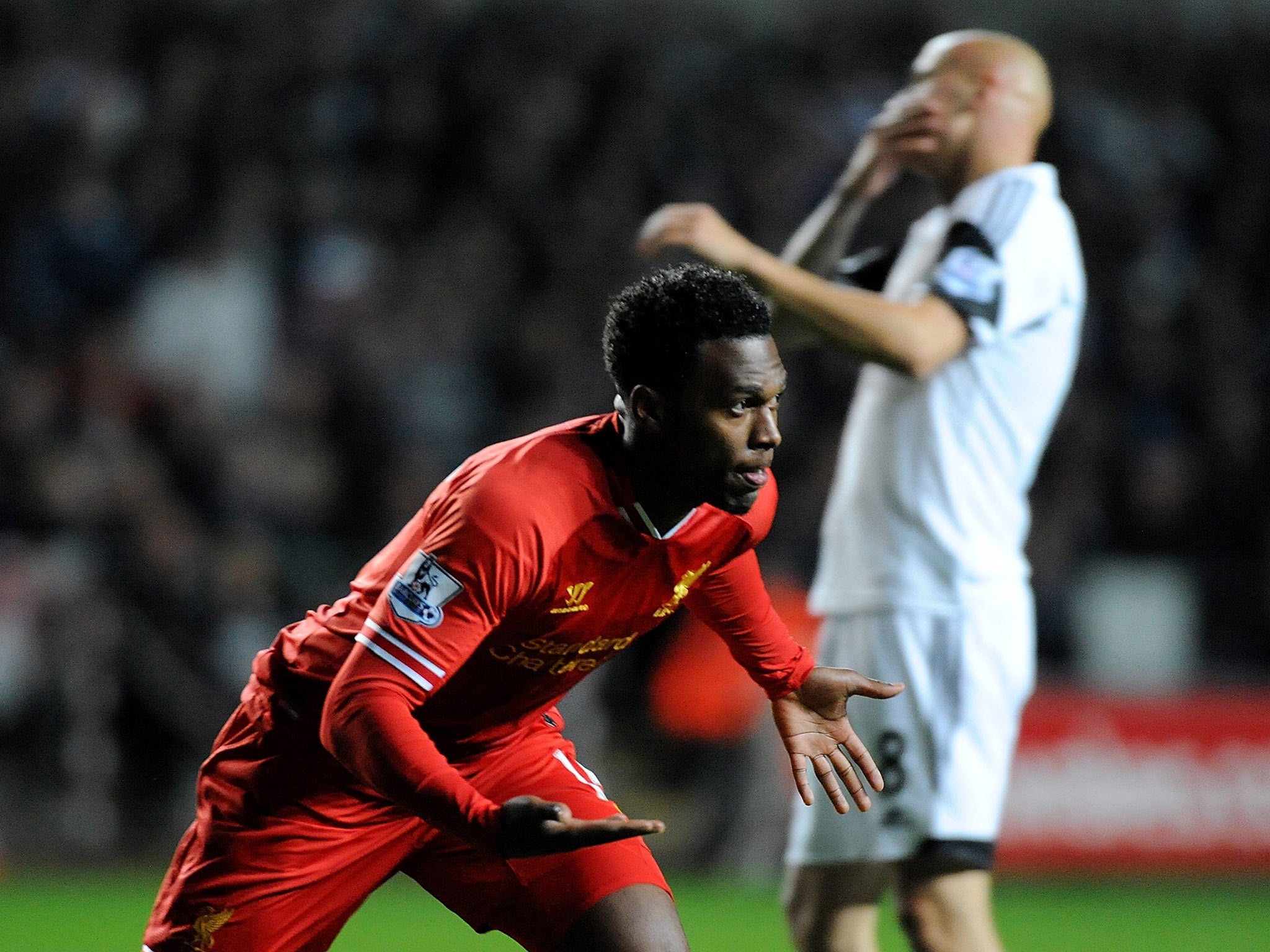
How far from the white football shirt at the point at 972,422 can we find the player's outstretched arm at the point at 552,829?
4.90 ft

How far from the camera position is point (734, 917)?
709 centimetres

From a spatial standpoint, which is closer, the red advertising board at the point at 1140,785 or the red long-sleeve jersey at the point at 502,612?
the red long-sleeve jersey at the point at 502,612

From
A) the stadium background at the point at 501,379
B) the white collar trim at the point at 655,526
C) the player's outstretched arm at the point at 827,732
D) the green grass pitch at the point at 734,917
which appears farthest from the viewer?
the stadium background at the point at 501,379

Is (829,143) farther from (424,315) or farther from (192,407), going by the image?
(192,407)

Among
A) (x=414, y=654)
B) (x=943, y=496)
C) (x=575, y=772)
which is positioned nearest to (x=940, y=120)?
(x=943, y=496)

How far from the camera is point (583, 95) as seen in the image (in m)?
11.2

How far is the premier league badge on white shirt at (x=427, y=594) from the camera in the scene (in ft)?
8.77

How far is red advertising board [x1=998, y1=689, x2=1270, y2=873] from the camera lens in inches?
321

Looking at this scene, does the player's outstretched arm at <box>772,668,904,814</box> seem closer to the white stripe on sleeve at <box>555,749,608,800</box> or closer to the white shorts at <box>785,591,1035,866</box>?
the white stripe on sleeve at <box>555,749,608,800</box>

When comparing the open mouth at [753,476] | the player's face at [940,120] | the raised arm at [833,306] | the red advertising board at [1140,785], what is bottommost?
the red advertising board at [1140,785]

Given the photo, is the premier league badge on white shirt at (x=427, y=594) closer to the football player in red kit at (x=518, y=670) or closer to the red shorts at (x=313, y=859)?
the football player in red kit at (x=518, y=670)

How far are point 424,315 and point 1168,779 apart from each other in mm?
4712

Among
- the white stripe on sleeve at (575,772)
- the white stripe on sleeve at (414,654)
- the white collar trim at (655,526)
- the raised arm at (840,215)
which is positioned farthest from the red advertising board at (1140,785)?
the white stripe on sleeve at (414,654)

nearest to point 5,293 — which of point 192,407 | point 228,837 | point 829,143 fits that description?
point 192,407
